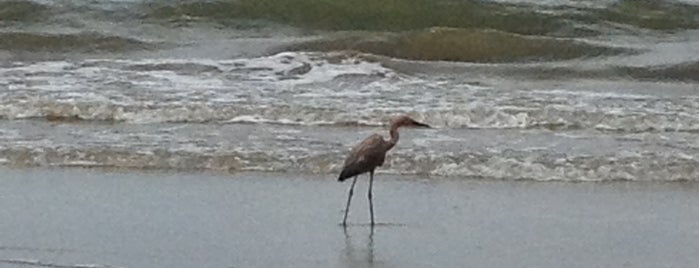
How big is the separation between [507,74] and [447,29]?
2.57 m

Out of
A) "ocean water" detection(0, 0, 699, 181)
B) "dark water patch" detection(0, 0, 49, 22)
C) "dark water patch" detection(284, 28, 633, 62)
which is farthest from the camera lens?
"dark water patch" detection(0, 0, 49, 22)

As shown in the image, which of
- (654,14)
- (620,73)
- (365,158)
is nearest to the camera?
(365,158)

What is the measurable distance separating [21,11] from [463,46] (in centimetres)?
447

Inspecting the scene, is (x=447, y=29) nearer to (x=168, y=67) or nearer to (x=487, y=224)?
(x=168, y=67)

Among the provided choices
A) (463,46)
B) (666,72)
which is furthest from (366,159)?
(463,46)

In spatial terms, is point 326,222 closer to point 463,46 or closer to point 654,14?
point 463,46

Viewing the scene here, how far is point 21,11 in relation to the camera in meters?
15.3

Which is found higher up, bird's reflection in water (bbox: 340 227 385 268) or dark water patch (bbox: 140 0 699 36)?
bird's reflection in water (bbox: 340 227 385 268)

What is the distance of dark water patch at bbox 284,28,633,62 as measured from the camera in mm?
13344

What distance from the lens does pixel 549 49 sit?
539 inches

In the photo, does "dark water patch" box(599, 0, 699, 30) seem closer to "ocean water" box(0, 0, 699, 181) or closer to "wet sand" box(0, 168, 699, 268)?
"ocean water" box(0, 0, 699, 181)

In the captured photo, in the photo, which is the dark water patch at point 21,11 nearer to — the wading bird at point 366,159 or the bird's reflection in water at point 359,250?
the wading bird at point 366,159

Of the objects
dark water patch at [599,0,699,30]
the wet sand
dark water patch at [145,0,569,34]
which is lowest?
dark water patch at [145,0,569,34]

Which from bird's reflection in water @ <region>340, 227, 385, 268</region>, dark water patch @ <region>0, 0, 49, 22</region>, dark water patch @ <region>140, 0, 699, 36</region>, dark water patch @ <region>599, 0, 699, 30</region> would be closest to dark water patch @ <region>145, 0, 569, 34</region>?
dark water patch @ <region>140, 0, 699, 36</region>
